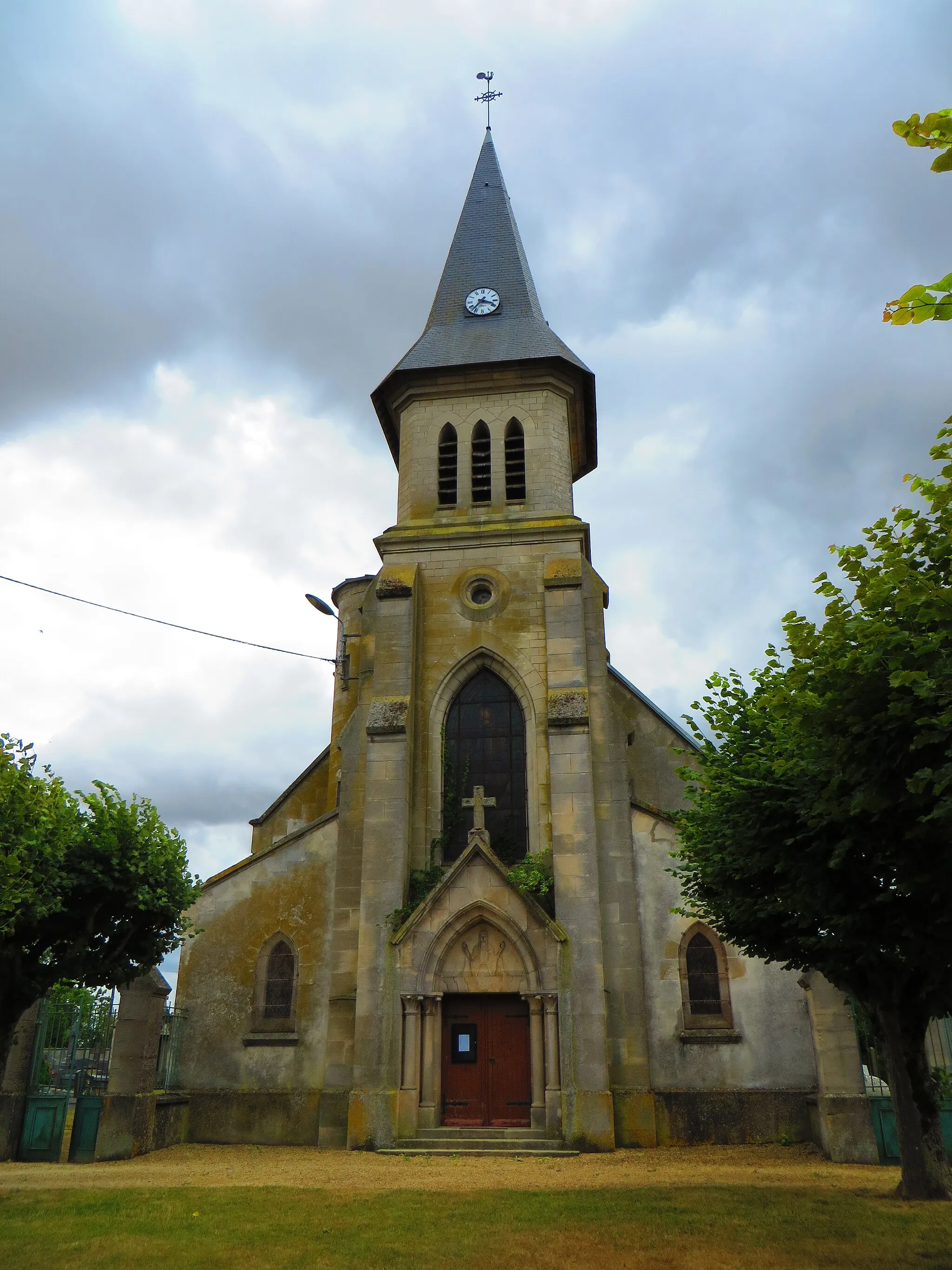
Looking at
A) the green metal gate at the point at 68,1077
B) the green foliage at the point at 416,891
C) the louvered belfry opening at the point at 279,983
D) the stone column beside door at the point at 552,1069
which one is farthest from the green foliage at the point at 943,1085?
the green metal gate at the point at 68,1077

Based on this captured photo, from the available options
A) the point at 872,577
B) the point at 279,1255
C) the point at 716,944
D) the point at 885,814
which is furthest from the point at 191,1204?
the point at 716,944

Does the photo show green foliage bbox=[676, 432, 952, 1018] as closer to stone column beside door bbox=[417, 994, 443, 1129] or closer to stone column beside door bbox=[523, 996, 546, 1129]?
stone column beside door bbox=[523, 996, 546, 1129]

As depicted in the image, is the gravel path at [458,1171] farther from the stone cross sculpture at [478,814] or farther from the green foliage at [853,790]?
the stone cross sculpture at [478,814]

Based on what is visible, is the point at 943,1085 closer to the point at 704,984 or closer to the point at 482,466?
the point at 704,984

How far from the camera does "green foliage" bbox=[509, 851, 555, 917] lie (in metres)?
18.4

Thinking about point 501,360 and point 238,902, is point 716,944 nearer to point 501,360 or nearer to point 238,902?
point 238,902

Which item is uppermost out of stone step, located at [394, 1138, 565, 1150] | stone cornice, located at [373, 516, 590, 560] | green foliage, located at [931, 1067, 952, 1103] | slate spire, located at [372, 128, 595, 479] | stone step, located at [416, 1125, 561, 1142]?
slate spire, located at [372, 128, 595, 479]

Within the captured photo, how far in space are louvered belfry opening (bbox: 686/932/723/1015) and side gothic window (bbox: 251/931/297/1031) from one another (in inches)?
315

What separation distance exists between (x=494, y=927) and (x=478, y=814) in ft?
7.17

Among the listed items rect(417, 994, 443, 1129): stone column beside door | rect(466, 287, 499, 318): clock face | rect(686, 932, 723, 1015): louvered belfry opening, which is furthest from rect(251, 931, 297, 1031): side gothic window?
rect(466, 287, 499, 318): clock face

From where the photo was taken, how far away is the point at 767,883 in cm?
1192

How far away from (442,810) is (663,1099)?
6.91 meters

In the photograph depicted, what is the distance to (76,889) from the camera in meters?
14.2

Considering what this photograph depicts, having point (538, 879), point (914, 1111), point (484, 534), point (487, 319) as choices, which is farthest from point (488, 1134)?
point (487, 319)
